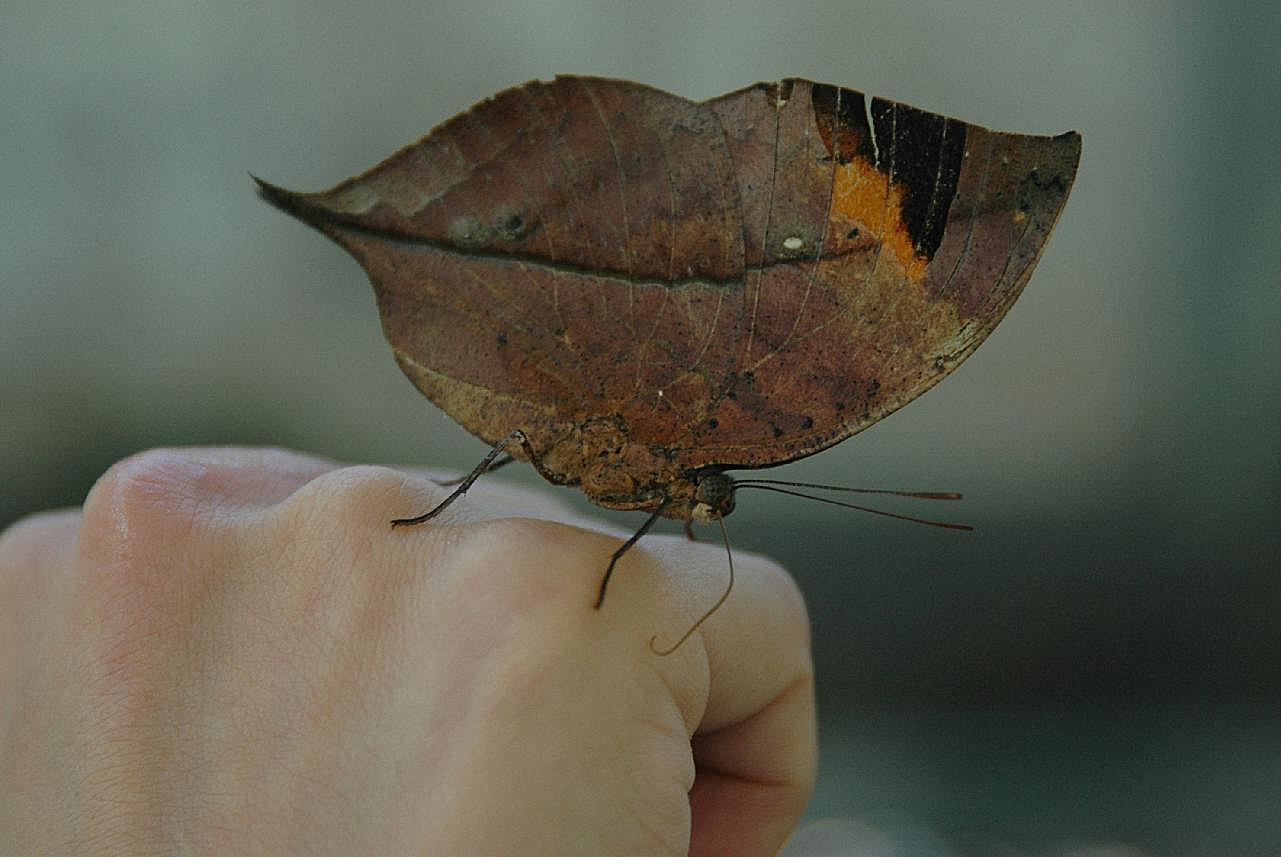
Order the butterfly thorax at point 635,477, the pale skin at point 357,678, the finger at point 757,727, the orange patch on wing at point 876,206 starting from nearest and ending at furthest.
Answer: the pale skin at point 357,678
the orange patch on wing at point 876,206
the butterfly thorax at point 635,477
the finger at point 757,727

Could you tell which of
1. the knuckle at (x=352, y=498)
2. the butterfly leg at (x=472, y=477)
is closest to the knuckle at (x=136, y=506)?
the knuckle at (x=352, y=498)

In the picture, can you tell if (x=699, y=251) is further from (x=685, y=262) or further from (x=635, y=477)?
(x=635, y=477)

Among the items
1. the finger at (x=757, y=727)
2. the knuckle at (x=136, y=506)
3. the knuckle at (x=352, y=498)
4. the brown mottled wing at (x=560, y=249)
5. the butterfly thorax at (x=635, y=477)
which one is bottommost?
the finger at (x=757, y=727)

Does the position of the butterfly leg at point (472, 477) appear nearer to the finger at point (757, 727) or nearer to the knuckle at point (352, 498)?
the knuckle at point (352, 498)

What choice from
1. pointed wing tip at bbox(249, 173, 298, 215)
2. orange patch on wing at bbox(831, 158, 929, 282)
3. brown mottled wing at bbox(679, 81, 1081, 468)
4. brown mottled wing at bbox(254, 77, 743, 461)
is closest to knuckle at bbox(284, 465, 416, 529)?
brown mottled wing at bbox(254, 77, 743, 461)

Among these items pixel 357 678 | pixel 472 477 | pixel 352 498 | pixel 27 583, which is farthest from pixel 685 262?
pixel 27 583
